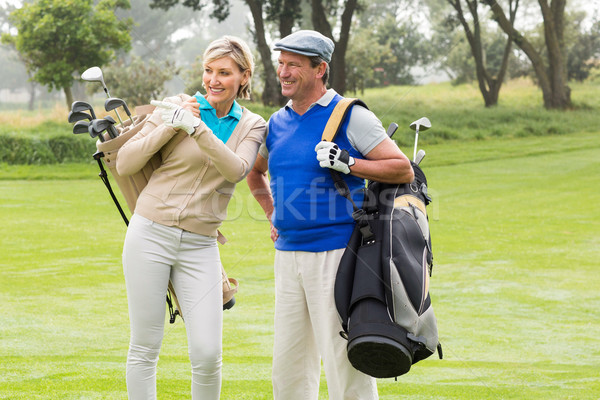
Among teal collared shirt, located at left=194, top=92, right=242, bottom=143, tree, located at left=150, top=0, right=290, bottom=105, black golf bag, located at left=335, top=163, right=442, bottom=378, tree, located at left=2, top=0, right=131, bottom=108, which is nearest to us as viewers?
black golf bag, located at left=335, top=163, right=442, bottom=378

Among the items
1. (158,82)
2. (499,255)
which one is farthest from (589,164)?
(158,82)

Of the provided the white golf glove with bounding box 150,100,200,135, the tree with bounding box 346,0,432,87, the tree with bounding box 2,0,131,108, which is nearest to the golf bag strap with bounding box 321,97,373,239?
the white golf glove with bounding box 150,100,200,135

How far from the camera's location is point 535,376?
4.68 m

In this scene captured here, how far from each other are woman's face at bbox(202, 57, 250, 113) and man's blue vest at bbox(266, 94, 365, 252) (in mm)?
290

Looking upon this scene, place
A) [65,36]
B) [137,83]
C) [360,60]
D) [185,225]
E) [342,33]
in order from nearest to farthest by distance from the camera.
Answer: [185,225]
[65,36]
[342,33]
[137,83]
[360,60]

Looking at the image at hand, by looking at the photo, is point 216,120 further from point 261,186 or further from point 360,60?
point 360,60

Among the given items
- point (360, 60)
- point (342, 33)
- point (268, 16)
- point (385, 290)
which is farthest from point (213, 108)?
point (360, 60)

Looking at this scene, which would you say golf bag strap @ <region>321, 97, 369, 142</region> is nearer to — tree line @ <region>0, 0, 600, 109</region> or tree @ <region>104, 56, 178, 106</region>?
tree line @ <region>0, 0, 600, 109</region>

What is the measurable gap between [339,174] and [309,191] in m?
0.14

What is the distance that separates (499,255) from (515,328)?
3427 mm

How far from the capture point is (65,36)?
21.2m

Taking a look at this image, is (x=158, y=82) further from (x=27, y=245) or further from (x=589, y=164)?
(x=27, y=245)

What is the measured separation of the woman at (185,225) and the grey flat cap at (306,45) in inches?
8.2

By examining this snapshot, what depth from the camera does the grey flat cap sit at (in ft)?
10.3
